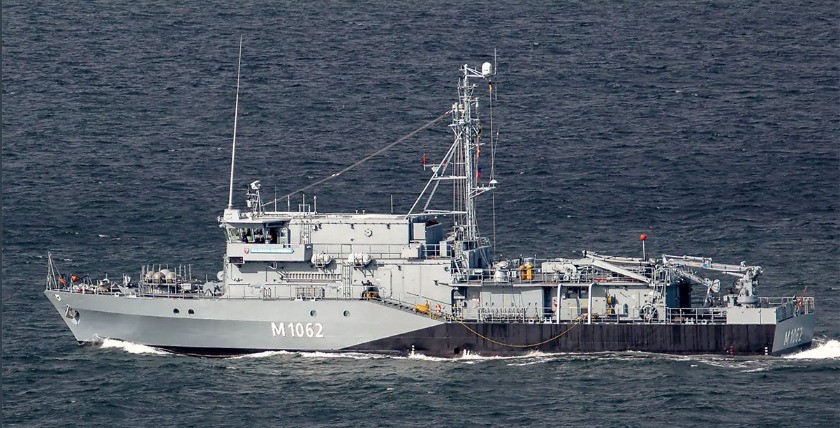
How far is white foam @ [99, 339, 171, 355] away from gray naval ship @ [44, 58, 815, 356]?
0.25 meters

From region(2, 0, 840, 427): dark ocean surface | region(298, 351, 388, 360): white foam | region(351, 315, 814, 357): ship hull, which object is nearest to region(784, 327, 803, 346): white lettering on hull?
region(351, 315, 814, 357): ship hull

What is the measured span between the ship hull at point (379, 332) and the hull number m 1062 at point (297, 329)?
40mm

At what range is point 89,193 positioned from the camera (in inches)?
3720

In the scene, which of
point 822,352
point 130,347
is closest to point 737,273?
point 822,352

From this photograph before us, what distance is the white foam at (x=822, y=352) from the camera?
224 ft

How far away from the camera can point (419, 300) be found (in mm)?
70688

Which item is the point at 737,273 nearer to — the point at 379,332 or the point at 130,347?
the point at 379,332

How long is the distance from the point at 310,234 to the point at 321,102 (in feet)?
127

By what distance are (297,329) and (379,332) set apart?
3.29 meters

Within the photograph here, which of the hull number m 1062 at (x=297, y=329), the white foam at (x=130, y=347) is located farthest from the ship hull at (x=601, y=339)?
the white foam at (x=130, y=347)

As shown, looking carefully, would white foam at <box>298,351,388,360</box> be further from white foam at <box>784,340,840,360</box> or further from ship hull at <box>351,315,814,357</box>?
white foam at <box>784,340,840,360</box>

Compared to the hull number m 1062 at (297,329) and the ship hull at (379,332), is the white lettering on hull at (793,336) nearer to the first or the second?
the ship hull at (379,332)

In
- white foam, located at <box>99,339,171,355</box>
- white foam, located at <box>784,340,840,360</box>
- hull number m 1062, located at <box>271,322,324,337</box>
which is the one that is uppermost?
hull number m 1062, located at <box>271,322,324,337</box>

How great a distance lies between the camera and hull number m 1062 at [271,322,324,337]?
69812mm
